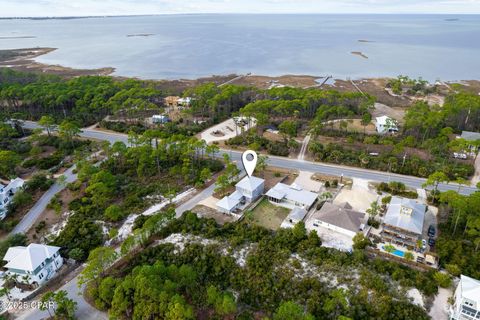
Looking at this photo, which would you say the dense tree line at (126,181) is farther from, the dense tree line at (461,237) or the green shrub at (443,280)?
the dense tree line at (461,237)

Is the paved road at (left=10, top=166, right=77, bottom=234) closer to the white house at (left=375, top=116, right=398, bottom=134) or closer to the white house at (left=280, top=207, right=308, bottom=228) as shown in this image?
the white house at (left=280, top=207, right=308, bottom=228)

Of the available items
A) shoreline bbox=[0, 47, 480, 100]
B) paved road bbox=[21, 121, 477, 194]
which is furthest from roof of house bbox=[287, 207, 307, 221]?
shoreline bbox=[0, 47, 480, 100]

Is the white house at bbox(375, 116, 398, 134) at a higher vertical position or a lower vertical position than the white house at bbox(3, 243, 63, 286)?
higher

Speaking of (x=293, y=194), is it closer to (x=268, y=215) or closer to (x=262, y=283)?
(x=268, y=215)

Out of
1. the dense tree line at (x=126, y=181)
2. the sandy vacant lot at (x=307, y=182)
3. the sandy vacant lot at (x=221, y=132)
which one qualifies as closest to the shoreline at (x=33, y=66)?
the sandy vacant lot at (x=221, y=132)

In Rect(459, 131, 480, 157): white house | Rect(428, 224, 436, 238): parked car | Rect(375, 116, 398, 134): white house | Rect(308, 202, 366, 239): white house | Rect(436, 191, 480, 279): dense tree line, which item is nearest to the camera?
Rect(436, 191, 480, 279): dense tree line

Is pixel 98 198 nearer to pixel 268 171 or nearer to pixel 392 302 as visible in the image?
pixel 268 171

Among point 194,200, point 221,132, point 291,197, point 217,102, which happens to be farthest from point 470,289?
point 217,102

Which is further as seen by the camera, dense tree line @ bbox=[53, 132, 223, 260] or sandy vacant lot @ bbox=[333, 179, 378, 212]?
sandy vacant lot @ bbox=[333, 179, 378, 212]
